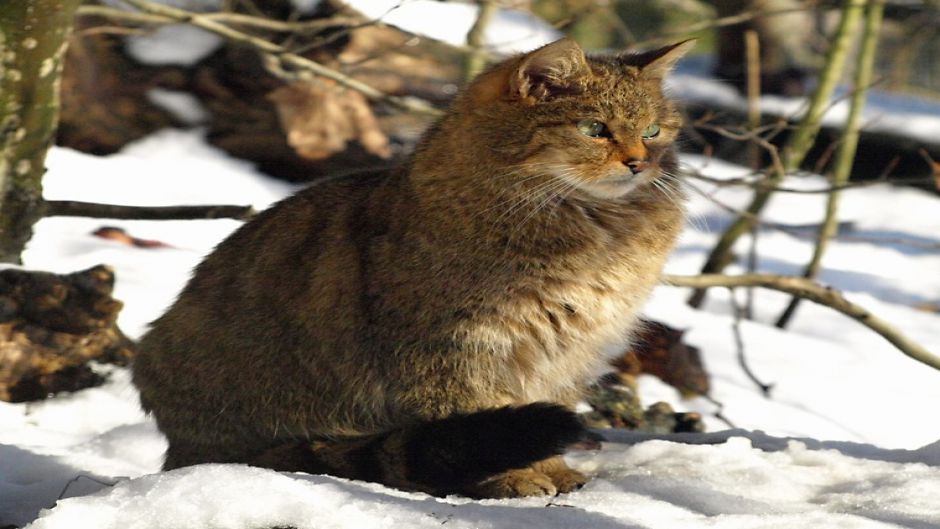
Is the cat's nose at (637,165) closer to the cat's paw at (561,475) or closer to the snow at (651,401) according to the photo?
the snow at (651,401)

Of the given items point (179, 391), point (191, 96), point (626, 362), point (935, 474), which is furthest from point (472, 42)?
point (935, 474)

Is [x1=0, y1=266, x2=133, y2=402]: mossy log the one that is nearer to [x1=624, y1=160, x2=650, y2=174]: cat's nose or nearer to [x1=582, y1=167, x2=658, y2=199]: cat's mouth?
[x1=582, y1=167, x2=658, y2=199]: cat's mouth

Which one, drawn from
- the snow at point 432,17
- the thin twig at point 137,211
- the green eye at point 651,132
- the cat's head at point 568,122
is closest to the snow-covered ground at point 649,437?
the green eye at point 651,132

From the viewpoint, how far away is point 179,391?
324cm

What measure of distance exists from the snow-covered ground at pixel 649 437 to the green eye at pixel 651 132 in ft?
1.17

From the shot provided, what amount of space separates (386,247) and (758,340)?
12.2 feet

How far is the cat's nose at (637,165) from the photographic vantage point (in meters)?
2.97

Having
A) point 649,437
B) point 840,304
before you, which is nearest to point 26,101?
point 649,437

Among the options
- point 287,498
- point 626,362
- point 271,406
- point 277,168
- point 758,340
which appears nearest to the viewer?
point 287,498

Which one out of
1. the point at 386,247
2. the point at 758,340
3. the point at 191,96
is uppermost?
the point at 386,247

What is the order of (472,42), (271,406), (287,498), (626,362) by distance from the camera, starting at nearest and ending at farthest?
(287,498) → (271,406) → (626,362) → (472,42)

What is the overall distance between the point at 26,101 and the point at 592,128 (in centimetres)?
194

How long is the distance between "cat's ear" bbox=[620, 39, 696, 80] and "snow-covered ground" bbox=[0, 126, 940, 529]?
0.44 meters

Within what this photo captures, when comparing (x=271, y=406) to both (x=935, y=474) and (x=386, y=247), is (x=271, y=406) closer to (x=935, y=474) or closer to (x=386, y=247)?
→ (x=386, y=247)
